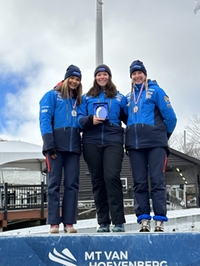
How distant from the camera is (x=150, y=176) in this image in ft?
11.4

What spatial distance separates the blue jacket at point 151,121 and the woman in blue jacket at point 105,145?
16cm

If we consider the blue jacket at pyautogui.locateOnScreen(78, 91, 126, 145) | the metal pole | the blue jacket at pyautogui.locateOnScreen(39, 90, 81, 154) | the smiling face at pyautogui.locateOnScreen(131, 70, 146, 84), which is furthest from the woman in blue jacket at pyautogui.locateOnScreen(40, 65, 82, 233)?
the metal pole

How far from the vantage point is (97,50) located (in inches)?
291

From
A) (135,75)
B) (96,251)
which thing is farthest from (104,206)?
(135,75)

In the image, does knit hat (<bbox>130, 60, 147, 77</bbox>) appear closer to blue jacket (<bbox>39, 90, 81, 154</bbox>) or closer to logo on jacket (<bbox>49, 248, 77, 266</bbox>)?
blue jacket (<bbox>39, 90, 81, 154</bbox>)

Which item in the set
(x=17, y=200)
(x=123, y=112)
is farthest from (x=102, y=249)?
(x=17, y=200)

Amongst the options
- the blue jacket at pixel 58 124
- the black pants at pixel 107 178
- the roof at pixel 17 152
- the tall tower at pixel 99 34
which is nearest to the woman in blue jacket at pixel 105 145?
the black pants at pixel 107 178

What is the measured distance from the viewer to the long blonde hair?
3791 mm

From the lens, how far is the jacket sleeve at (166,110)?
3533mm

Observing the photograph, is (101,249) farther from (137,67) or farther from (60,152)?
(137,67)

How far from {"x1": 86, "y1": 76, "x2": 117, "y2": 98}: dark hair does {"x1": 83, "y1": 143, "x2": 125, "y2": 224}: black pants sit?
1.95 feet

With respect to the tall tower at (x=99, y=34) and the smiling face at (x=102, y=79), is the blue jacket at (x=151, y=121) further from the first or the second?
the tall tower at (x=99, y=34)

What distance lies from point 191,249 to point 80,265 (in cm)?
84

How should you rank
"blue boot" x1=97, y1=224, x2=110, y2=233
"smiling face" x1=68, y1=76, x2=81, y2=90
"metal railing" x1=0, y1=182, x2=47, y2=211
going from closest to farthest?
"blue boot" x1=97, y1=224, x2=110, y2=233 → "smiling face" x1=68, y1=76, x2=81, y2=90 → "metal railing" x1=0, y1=182, x2=47, y2=211
